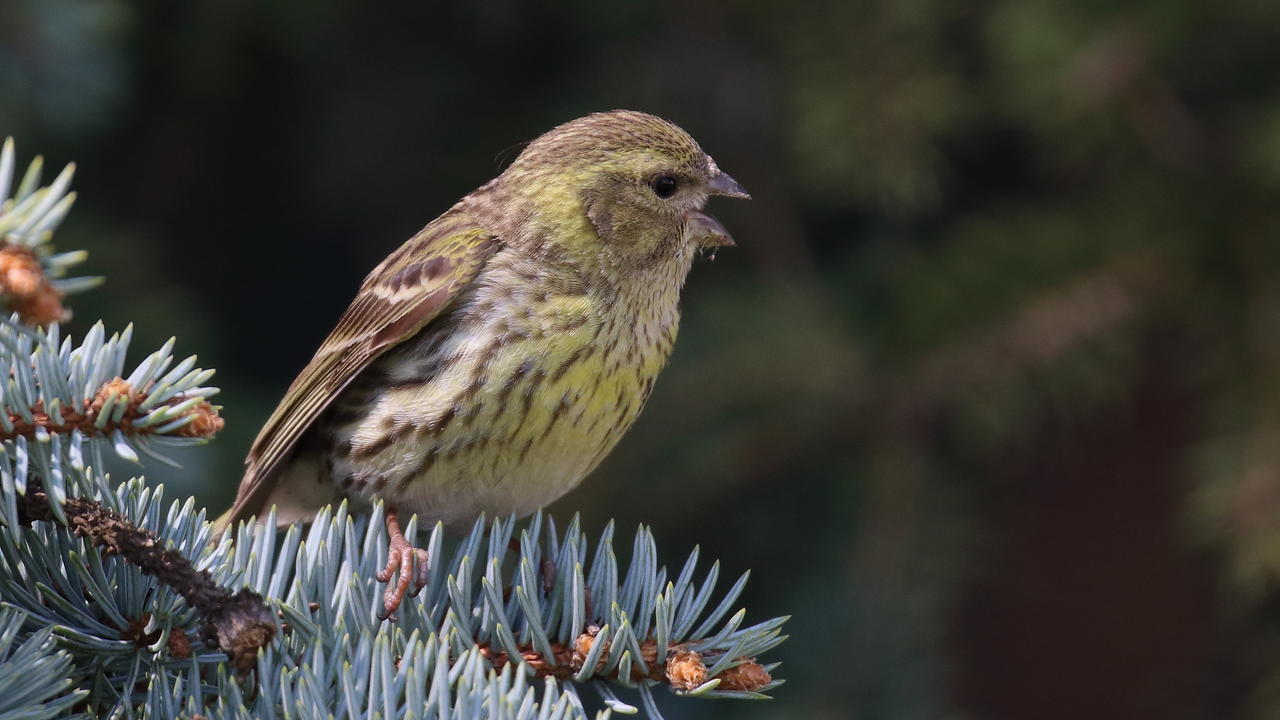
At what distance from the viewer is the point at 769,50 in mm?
4336

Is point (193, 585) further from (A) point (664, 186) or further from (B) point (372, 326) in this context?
(A) point (664, 186)

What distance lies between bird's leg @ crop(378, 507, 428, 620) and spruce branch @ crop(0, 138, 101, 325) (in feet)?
2.56

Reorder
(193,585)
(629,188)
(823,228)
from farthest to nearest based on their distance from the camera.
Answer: (823,228)
(629,188)
(193,585)

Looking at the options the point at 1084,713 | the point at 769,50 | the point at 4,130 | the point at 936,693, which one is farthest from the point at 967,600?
the point at 4,130

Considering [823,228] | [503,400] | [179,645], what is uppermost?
[823,228]

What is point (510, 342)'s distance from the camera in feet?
8.68

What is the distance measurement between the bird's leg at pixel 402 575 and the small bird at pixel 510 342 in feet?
2.15

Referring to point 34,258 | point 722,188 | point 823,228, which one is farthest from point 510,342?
point 823,228

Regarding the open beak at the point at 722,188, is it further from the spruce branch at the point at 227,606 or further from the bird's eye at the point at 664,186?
the spruce branch at the point at 227,606

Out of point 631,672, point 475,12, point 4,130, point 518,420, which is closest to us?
point 631,672

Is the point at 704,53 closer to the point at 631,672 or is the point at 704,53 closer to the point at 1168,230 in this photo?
the point at 1168,230

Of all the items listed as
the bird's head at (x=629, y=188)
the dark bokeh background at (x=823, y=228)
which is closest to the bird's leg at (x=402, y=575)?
the bird's head at (x=629, y=188)

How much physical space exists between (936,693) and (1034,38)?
1.85 m

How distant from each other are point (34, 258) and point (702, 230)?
6.82 ft
